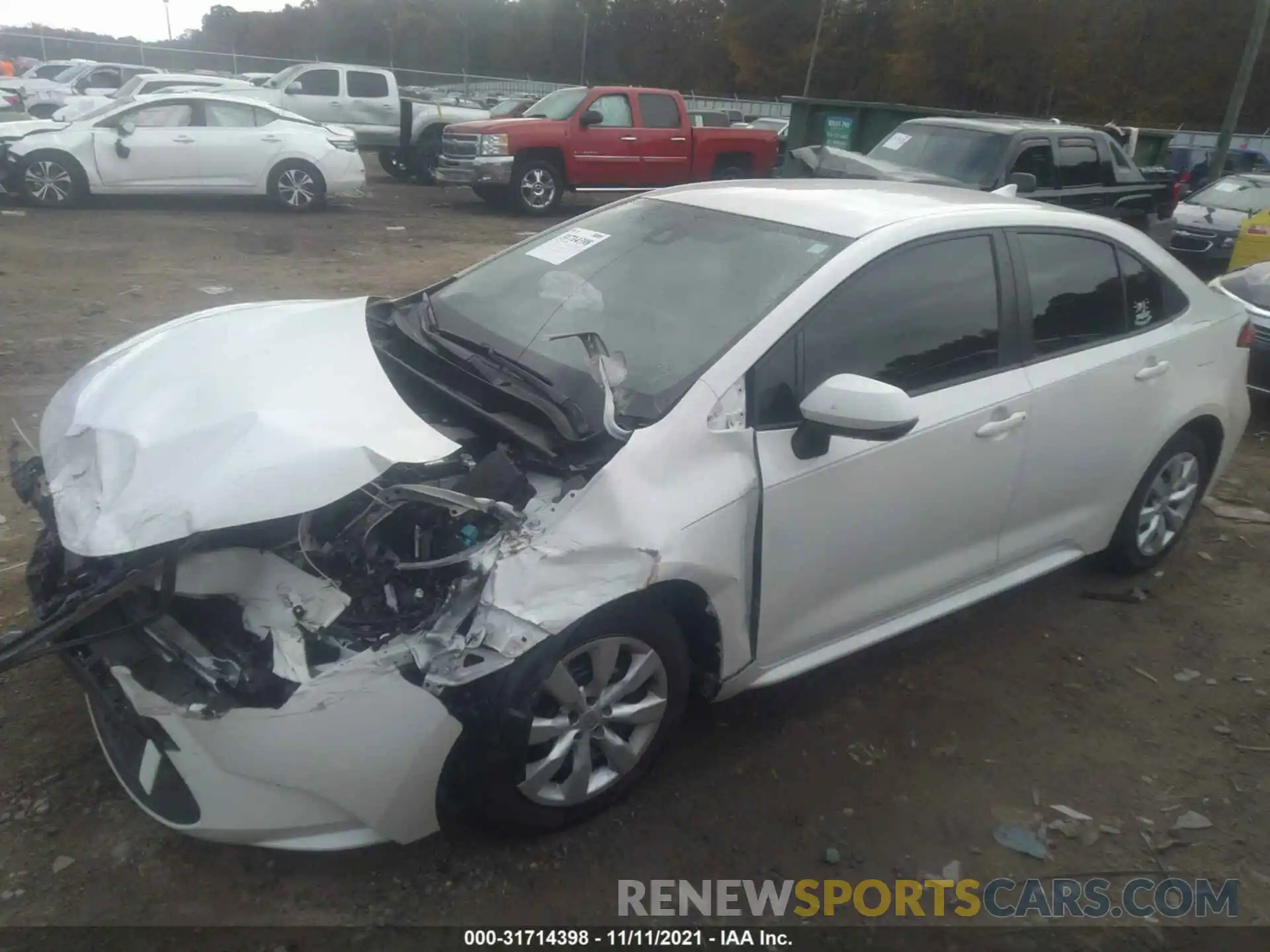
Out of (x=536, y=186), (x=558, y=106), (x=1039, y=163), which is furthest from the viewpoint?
(x=558, y=106)

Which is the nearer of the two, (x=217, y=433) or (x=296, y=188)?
(x=217, y=433)

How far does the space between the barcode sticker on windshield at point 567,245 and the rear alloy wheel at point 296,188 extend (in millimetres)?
10622

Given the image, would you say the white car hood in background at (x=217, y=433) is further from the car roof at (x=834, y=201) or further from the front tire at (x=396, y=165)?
the front tire at (x=396, y=165)

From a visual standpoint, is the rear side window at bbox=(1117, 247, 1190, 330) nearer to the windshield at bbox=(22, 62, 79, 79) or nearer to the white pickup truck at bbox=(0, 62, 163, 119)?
the white pickup truck at bbox=(0, 62, 163, 119)

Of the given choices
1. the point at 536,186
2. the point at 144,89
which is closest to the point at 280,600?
the point at 536,186

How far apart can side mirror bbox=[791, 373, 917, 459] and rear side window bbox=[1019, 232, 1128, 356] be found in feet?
3.66

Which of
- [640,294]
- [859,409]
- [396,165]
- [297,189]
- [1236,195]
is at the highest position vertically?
[640,294]

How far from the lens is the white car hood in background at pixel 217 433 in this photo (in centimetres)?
233

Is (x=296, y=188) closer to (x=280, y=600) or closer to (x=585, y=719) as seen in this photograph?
(x=280, y=600)

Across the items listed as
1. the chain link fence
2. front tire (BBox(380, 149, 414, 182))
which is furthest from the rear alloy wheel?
the chain link fence

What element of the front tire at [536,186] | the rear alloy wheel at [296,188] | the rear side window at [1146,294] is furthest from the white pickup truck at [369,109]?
the rear side window at [1146,294]

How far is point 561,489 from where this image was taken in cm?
259

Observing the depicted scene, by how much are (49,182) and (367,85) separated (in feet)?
23.4

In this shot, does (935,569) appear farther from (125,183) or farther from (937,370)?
(125,183)
